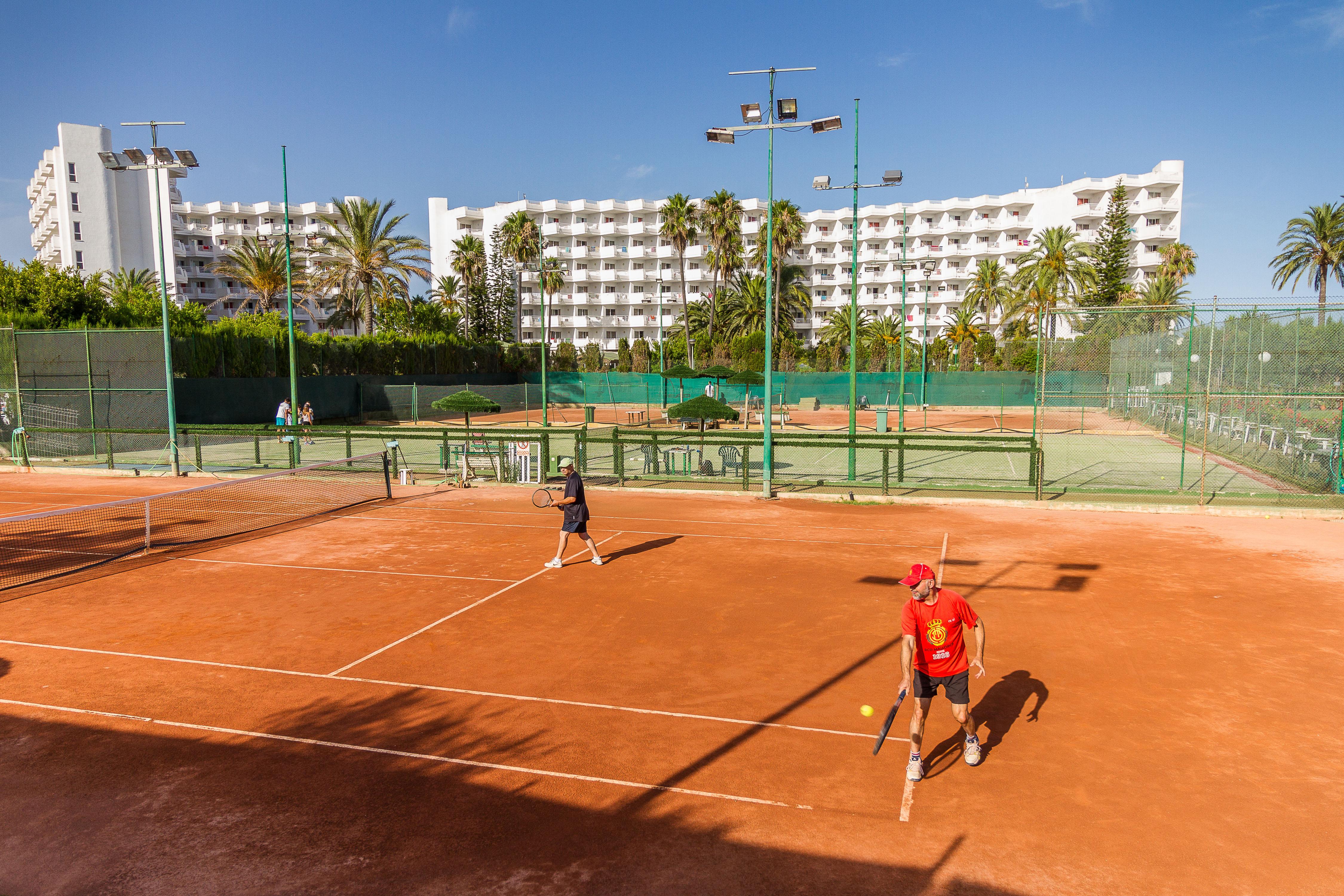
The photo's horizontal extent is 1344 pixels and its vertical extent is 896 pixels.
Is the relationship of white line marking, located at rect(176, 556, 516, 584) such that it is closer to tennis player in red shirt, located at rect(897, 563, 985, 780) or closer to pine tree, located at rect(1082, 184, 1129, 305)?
tennis player in red shirt, located at rect(897, 563, 985, 780)

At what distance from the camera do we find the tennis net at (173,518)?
14.4 metres

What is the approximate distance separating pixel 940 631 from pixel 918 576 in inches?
18.1

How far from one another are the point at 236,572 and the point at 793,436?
22231mm

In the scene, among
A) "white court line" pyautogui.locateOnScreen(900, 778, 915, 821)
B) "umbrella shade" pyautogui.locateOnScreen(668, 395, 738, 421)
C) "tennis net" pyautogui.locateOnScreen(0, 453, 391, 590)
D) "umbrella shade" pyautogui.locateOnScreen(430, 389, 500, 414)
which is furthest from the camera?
"umbrella shade" pyautogui.locateOnScreen(430, 389, 500, 414)

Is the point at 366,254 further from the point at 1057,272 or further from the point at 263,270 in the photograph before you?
the point at 1057,272

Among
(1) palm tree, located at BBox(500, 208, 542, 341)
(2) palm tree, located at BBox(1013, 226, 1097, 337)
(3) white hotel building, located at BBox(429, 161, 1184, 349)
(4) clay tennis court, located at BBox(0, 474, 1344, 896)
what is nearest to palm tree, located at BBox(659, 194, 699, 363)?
(1) palm tree, located at BBox(500, 208, 542, 341)

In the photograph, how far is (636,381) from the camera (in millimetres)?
61781

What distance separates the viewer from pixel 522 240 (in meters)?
73.8

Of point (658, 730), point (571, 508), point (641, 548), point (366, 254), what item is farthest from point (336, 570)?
point (366, 254)

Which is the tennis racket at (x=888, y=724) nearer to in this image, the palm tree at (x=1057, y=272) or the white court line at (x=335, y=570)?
the white court line at (x=335, y=570)

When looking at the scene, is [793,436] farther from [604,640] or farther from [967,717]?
[967,717]

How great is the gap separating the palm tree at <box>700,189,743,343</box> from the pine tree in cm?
2870

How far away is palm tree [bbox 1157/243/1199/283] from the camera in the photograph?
74.3 m

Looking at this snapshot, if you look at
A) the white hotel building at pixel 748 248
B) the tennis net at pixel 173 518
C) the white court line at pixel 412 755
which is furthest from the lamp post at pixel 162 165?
the white hotel building at pixel 748 248
